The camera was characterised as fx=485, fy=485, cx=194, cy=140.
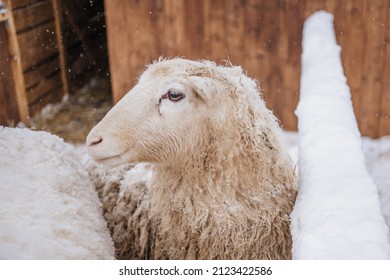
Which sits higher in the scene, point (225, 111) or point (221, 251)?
point (225, 111)

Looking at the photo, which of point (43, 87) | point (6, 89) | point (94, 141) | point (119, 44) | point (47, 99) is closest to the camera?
point (94, 141)

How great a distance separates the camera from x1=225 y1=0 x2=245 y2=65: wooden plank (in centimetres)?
329

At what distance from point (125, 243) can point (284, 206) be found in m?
0.65

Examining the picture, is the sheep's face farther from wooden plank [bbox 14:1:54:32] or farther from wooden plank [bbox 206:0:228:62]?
wooden plank [bbox 206:0:228:62]

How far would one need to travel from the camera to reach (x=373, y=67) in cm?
332

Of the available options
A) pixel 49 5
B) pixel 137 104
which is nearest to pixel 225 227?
pixel 137 104

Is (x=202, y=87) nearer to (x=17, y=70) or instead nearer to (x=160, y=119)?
(x=160, y=119)

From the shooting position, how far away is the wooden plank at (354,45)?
3.20 m

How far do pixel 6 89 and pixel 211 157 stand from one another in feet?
2.75

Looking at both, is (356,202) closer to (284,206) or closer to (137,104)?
(284,206)

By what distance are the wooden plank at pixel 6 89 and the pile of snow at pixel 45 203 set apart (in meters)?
0.11

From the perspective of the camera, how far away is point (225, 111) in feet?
5.16

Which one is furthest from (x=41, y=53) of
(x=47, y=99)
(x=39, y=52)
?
(x=47, y=99)

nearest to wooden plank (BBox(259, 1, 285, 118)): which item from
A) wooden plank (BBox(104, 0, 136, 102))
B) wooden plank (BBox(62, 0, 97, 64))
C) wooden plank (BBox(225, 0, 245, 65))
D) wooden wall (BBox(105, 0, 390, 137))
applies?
wooden wall (BBox(105, 0, 390, 137))
